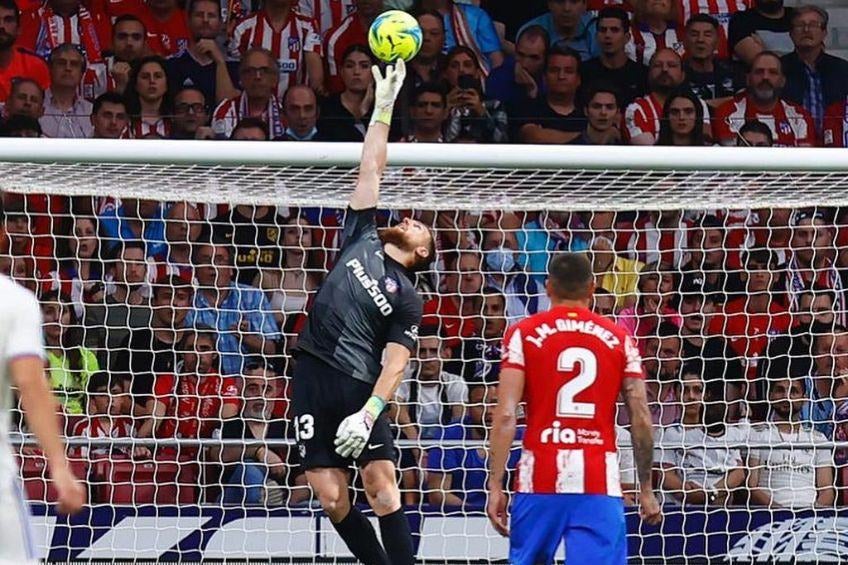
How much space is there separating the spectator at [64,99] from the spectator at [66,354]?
1.67 metres

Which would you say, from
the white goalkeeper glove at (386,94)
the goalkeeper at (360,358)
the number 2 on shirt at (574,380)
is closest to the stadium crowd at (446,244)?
the goalkeeper at (360,358)

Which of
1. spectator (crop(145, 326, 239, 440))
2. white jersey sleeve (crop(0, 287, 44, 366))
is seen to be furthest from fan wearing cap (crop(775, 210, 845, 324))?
white jersey sleeve (crop(0, 287, 44, 366))

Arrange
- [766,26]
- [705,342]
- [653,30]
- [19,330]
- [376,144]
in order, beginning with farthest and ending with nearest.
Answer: [766,26] → [653,30] → [705,342] → [376,144] → [19,330]

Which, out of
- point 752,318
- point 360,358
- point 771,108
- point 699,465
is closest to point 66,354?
point 360,358

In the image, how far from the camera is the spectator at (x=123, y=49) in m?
11.7

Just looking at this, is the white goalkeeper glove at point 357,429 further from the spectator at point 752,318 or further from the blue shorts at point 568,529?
the spectator at point 752,318

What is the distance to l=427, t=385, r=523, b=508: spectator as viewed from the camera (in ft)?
31.7

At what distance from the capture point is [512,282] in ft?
34.4

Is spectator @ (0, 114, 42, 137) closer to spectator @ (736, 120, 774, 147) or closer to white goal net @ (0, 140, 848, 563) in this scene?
white goal net @ (0, 140, 848, 563)

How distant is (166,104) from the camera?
37.9ft

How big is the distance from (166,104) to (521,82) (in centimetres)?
256

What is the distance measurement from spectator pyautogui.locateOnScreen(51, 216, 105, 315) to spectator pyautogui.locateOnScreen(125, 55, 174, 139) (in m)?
1.17

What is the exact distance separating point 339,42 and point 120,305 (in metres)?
3.15

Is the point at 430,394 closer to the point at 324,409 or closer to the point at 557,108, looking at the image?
the point at 324,409
